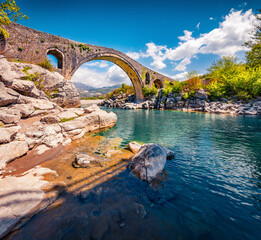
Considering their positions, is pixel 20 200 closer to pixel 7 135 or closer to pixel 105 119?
pixel 7 135

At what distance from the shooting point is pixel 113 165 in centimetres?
419

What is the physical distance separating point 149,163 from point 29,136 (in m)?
5.16

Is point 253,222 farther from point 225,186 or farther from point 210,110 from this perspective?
point 210,110

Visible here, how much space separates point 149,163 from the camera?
359cm

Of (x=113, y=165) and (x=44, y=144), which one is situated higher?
(x=44, y=144)

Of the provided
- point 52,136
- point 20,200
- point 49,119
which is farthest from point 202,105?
point 20,200

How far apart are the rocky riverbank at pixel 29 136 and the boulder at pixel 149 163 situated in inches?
84.1

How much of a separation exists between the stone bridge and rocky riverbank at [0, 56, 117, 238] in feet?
19.4

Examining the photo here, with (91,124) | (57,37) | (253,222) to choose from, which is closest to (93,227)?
(253,222)

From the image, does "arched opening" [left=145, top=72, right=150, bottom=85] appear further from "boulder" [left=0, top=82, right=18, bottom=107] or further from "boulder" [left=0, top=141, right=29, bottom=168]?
"boulder" [left=0, top=141, right=29, bottom=168]

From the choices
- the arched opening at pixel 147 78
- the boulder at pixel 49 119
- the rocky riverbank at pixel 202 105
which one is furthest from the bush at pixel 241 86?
the boulder at pixel 49 119

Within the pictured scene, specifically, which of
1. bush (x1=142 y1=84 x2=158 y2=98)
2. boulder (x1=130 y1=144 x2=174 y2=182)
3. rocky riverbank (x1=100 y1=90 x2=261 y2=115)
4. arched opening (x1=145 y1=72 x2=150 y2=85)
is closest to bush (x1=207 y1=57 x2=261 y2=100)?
rocky riverbank (x1=100 y1=90 x2=261 y2=115)

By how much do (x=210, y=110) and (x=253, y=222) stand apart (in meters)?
23.5

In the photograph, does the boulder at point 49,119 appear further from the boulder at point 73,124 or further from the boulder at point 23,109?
the boulder at point 23,109
